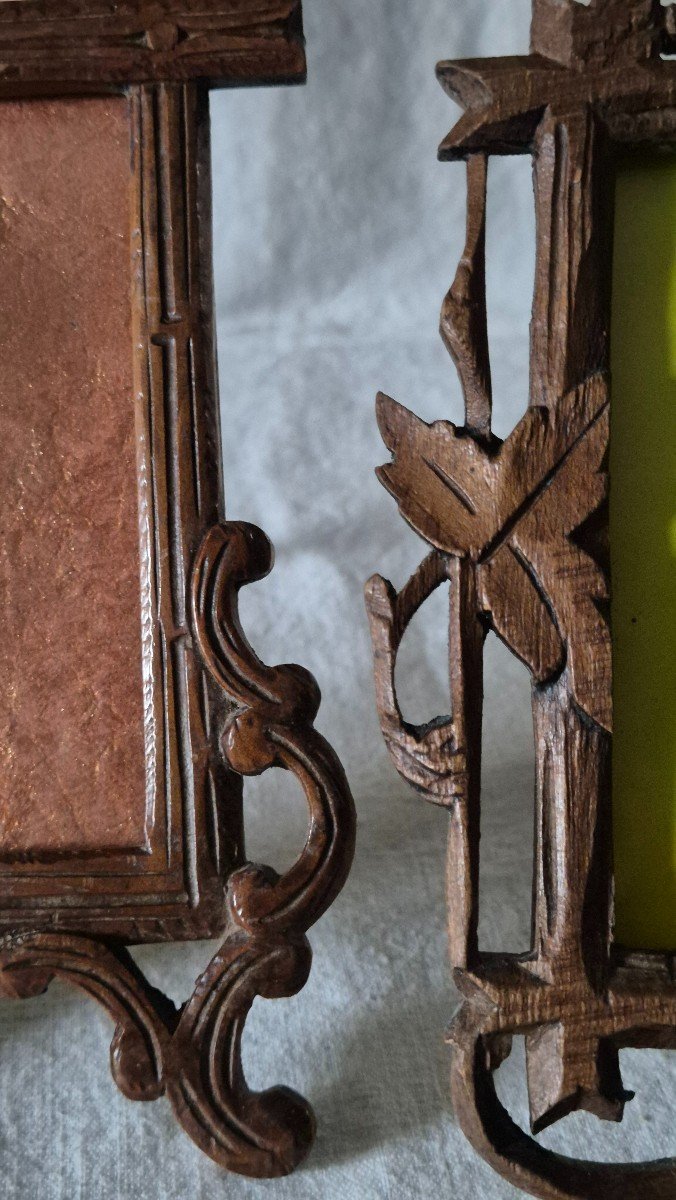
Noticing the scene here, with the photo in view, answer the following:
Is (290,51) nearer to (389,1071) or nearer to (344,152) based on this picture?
(344,152)

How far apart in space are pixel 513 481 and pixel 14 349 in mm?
314

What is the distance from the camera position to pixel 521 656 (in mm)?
686

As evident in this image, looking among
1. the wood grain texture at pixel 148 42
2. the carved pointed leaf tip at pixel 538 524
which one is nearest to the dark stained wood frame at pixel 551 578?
the carved pointed leaf tip at pixel 538 524

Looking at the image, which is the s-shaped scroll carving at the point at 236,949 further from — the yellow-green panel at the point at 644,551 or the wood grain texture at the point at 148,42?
the wood grain texture at the point at 148,42

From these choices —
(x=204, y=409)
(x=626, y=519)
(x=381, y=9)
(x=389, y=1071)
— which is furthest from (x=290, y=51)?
(x=389, y=1071)

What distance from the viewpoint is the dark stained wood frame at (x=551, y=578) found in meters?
0.68

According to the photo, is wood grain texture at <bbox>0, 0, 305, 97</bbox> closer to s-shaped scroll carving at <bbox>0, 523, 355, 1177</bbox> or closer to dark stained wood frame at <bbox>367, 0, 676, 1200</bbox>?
dark stained wood frame at <bbox>367, 0, 676, 1200</bbox>

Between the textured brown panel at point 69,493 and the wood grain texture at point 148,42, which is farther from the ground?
the wood grain texture at point 148,42

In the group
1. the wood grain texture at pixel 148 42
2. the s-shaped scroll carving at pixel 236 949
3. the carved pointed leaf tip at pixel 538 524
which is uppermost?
the wood grain texture at pixel 148 42

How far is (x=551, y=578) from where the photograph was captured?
68 centimetres

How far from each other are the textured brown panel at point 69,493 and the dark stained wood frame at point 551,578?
17cm

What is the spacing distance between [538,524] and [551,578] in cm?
3

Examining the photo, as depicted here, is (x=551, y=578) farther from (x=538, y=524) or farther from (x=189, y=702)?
(x=189, y=702)

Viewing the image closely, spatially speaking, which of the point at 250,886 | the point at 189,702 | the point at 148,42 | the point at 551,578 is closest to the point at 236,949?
the point at 250,886
